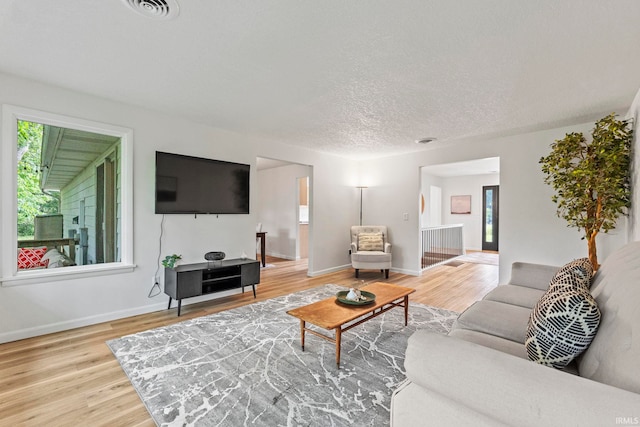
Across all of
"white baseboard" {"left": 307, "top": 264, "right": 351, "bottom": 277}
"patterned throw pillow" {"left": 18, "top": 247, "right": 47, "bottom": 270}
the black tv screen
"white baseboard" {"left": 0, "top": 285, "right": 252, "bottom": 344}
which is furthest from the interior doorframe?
"patterned throw pillow" {"left": 18, "top": 247, "right": 47, "bottom": 270}

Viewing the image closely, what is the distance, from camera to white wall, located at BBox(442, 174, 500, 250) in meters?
Result: 9.01

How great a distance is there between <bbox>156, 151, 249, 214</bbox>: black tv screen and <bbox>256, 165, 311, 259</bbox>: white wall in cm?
300

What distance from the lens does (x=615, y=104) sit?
3.12 m

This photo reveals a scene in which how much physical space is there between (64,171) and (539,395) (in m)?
5.23

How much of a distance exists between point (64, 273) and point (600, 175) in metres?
5.61

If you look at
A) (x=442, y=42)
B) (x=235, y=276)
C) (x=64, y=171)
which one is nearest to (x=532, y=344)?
(x=442, y=42)

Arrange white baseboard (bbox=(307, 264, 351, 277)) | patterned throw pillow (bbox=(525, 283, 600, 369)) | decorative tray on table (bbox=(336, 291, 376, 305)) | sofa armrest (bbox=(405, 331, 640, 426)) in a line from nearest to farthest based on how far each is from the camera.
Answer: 1. sofa armrest (bbox=(405, 331, 640, 426))
2. patterned throw pillow (bbox=(525, 283, 600, 369))
3. decorative tray on table (bbox=(336, 291, 376, 305))
4. white baseboard (bbox=(307, 264, 351, 277))

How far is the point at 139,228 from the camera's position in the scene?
3.37m

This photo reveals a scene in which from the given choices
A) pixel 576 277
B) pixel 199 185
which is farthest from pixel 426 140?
pixel 199 185

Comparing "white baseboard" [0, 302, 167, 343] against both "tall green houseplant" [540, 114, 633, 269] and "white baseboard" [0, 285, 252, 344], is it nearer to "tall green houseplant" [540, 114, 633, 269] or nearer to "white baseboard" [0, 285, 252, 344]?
"white baseboard" [0, 285, 252, 344]

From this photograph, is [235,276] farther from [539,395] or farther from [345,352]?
[539,395]

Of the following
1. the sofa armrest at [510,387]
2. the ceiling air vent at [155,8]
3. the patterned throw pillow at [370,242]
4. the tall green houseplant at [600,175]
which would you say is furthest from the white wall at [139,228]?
the tall green houseplant at [600,175]

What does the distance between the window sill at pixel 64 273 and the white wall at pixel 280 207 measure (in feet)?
14.5

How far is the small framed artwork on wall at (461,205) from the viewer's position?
30.5ft
